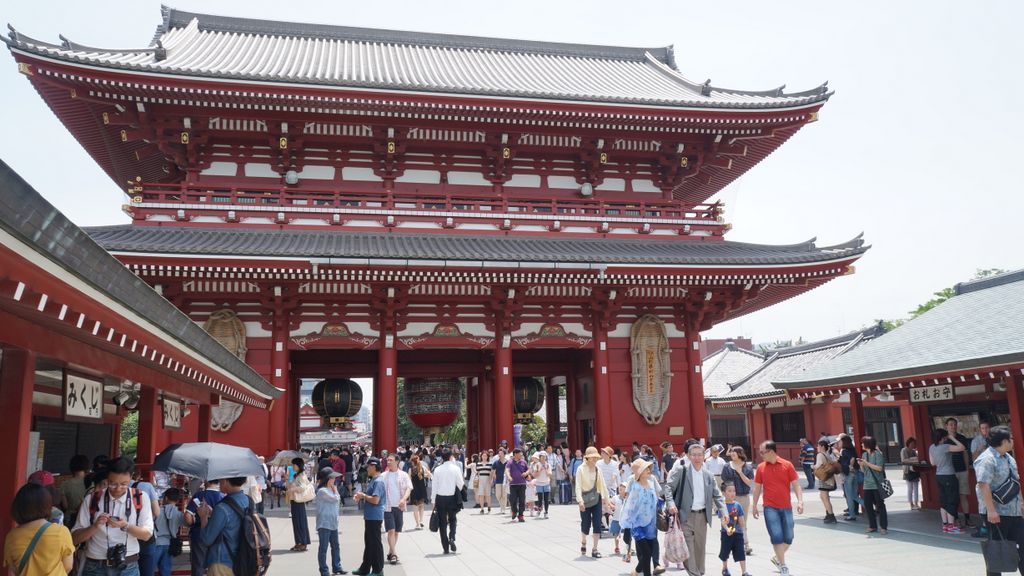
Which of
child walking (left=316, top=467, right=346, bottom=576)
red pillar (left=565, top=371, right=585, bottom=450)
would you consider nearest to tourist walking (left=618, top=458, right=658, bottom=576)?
child walking (left=316, top=467, right=346, bottom=576)

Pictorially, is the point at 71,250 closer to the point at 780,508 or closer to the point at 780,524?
the point at 780,508

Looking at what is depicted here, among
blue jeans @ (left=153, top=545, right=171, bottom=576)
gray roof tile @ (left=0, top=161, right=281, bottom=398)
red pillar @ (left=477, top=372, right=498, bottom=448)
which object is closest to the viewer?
gray roof tile @ (left=0, top=161, right=281, bottom=398)

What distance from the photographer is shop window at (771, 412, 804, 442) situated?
105 feet

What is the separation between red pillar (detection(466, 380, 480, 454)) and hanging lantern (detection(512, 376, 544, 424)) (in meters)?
2.36

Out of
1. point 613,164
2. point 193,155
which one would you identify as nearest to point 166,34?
point 193,155

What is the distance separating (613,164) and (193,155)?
1235 cm

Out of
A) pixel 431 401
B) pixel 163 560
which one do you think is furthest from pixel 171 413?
pixel 431 401

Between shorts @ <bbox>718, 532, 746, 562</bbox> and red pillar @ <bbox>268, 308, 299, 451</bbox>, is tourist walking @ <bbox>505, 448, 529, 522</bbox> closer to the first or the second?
red pillar @ <bbox>268, 308, 299, 451</bbox>

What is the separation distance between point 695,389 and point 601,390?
2.87 metres

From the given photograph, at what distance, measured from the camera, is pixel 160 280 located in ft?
57.0

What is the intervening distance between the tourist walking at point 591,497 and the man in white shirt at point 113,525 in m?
6.65

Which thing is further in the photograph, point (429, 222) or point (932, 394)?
point (429, 222)

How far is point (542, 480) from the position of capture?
1672cm

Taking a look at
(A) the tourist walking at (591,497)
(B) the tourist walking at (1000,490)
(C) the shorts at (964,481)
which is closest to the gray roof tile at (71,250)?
(A) the tourist walking at (591,497)
